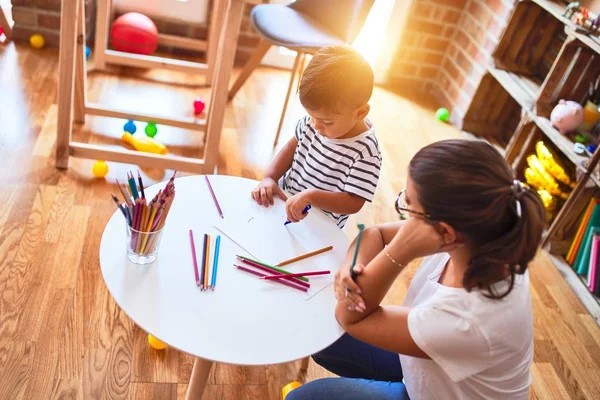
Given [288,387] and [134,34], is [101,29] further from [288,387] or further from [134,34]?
[288,387]

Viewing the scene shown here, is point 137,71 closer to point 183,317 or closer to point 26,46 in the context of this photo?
point 26,46

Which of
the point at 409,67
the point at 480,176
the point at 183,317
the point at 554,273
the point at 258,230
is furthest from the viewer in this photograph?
the point at 409,67

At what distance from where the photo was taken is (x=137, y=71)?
10.2 feet

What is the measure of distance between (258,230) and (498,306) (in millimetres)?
539

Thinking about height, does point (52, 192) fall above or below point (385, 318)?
below

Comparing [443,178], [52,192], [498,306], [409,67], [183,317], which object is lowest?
[52,192]

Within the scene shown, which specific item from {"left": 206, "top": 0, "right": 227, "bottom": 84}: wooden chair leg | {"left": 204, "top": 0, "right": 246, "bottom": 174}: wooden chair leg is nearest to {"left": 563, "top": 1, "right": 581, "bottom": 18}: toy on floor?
{"left": 204, "top": 0, "right": 246, "bottom": 174}: wooden chair leg

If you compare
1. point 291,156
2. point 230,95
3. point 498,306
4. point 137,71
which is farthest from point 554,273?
point 137,71

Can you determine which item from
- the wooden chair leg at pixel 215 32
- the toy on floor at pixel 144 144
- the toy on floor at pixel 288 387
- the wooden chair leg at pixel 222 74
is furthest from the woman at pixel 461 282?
the wooden chair leg at pixel 215 32

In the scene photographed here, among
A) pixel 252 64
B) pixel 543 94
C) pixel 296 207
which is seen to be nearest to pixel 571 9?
pixel 543 94

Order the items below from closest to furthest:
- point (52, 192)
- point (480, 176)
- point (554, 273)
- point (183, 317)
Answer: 1. point (480, 176)
2. point (183, 317)
3. point (52, 192)
4. point (554, 273)

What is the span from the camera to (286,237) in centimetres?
125

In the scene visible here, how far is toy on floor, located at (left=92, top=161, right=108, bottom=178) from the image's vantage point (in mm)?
2258

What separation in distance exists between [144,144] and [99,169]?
0.28 metres
